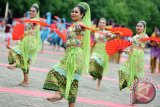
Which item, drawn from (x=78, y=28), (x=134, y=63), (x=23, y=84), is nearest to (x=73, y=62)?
(x=78, y=28)

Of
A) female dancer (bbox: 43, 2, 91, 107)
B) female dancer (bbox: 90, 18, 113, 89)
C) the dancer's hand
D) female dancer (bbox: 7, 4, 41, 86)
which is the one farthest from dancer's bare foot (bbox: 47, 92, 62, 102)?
female dancer (bbox: 90, 18, 113, 89)

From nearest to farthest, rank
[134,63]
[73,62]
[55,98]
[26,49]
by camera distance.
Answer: [55,98]
[73,62]
[26,49]
[134,63]

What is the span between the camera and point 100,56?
1323cm

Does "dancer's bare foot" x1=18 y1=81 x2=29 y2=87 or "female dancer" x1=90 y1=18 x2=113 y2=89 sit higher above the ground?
"female dancer" x1=90 y1=18 x2=113 y2=89

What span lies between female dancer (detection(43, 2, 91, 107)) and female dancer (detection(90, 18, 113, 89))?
495 centimetres

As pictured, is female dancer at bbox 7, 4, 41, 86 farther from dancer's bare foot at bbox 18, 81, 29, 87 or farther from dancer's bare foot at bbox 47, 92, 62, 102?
dancer's bare foot at bbox 47, 92, 62, 102

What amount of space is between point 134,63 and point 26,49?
2345 millimetres

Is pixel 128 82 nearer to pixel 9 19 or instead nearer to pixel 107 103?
pixel 107 103

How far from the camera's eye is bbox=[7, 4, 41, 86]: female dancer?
35.5ft

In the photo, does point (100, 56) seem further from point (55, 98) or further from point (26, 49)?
point (55, 98)

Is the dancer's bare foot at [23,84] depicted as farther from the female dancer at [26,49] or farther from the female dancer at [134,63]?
the female dancer at [134,63]

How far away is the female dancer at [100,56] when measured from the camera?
13.1m

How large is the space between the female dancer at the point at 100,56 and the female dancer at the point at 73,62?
495cm

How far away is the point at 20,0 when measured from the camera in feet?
146
